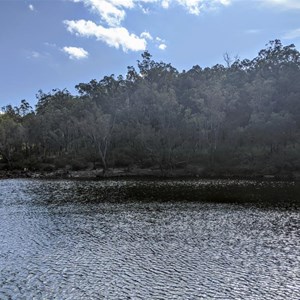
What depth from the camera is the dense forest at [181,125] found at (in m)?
97.8

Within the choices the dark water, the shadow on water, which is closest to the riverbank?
the shadow on water

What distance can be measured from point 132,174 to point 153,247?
72249 mm

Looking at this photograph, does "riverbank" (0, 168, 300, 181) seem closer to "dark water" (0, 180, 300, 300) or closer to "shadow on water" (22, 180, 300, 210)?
"shadow on water" (22, 180, 300, 210)

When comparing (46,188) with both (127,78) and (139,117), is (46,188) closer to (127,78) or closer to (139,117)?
(139,117)

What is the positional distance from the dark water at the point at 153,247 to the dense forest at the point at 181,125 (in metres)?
41.5

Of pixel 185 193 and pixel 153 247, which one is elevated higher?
pixel 185 193

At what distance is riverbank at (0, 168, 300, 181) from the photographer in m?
88.6

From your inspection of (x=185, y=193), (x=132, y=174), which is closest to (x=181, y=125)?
(x=132, y=174)

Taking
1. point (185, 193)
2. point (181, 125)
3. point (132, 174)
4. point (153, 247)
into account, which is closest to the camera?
point (153, 247)

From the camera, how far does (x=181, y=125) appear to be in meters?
116

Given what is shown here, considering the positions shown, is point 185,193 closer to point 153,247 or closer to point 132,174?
point 153,247

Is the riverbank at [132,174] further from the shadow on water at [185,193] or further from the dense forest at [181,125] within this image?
the shadow on water at [185,193]

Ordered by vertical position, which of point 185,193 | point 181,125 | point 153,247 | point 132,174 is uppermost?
point 181,125

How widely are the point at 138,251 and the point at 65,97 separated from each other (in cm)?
14406
